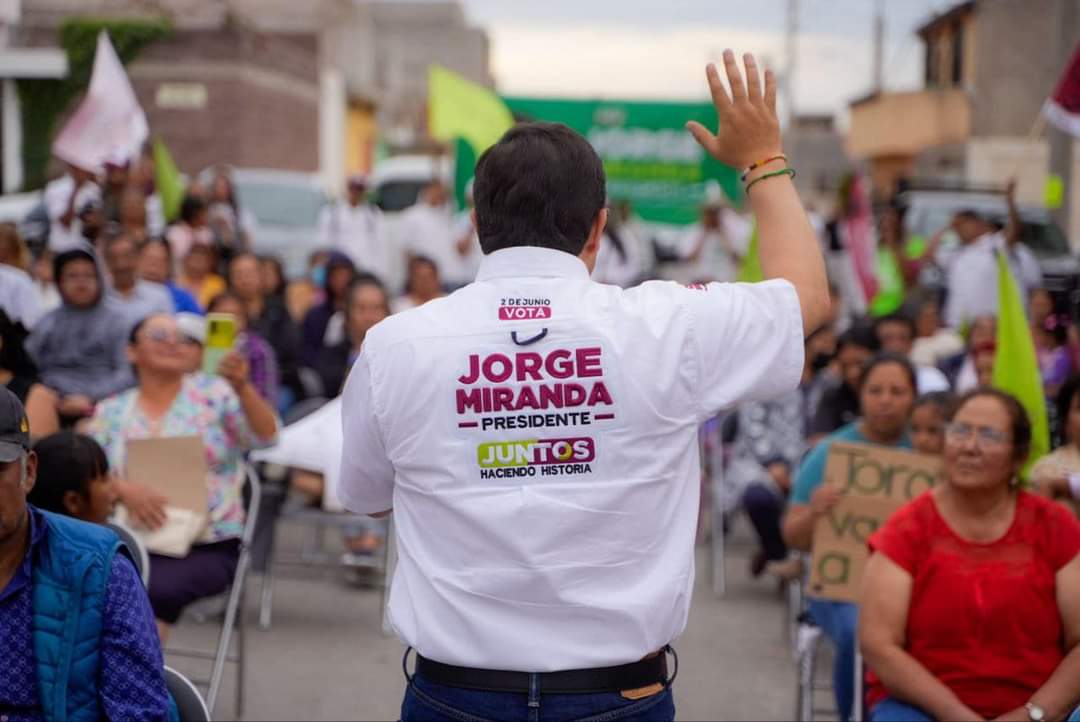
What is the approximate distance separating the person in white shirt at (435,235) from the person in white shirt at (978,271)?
178 inches

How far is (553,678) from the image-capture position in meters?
2.56

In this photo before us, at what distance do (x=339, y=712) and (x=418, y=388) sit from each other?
3.96 meters

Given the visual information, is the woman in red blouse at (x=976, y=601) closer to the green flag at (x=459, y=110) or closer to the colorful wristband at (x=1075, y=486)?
the colorful wristband at (x=1075, y=486)

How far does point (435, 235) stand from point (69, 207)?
5.47 meters

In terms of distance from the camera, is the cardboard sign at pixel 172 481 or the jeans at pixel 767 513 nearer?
the cardboard sign at pixel 172 481

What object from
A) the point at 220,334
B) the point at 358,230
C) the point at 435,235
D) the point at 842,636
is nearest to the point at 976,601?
the point at 842,636

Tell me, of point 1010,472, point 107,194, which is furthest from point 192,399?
point 107,194

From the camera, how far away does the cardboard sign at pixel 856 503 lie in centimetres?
551

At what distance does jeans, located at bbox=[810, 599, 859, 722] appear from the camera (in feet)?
17.6

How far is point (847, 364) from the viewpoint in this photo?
830 centimetres

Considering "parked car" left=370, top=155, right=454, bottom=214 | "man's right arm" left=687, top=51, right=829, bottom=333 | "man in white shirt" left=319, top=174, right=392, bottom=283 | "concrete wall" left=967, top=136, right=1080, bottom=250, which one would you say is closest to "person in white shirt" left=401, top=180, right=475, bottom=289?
"man in white shirt" left=319, top=174, right=392, bottom=283

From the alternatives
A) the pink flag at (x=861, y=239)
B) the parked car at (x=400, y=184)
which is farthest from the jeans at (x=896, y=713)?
the parked car at (x=400, y=184)

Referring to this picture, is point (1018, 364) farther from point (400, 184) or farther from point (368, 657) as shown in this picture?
point (400, 184)

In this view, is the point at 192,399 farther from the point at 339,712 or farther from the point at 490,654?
the point at 490,654
